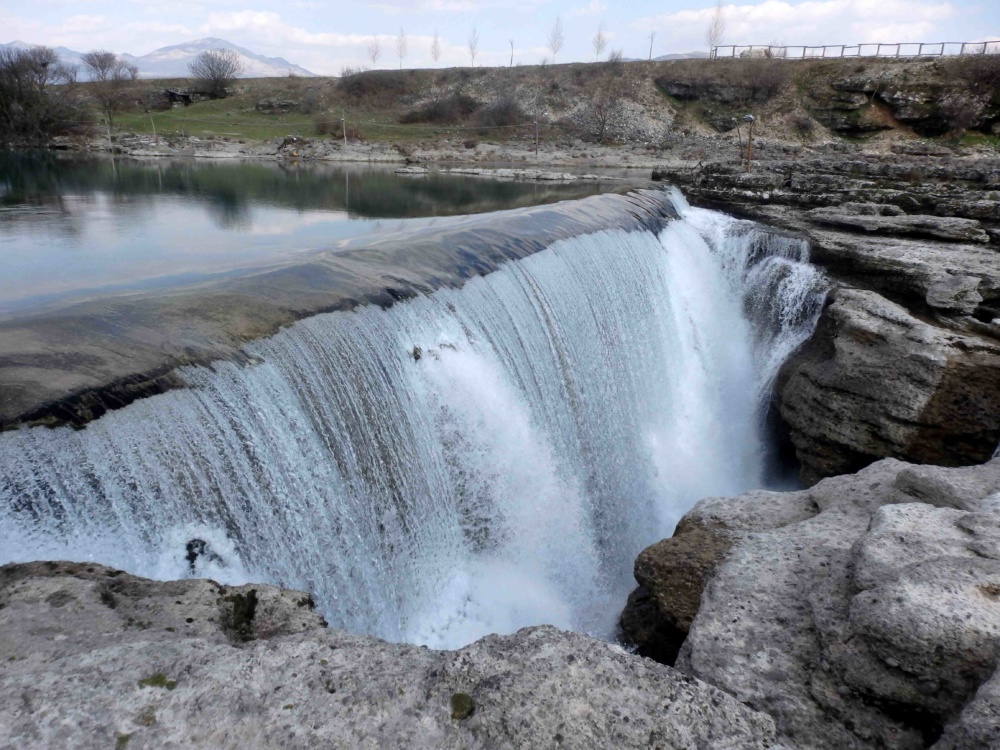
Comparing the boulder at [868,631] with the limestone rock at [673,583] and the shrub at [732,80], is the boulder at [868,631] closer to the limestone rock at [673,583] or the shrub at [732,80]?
the limestone rock at [673,583]

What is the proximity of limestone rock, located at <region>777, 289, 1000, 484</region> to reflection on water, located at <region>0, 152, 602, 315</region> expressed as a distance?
698 cm

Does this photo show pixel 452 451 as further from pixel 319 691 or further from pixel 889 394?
pixel 889 394

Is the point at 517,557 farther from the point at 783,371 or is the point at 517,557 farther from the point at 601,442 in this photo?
the point at 783,371

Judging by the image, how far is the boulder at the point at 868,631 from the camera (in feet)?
8.41

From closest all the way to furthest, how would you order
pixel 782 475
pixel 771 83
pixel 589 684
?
pixel 589 684, pixel 782 475, pixel 771 83

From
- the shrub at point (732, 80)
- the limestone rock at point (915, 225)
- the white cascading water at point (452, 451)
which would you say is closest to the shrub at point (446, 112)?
the shrub at point (732, 80)

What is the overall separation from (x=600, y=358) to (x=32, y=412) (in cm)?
628

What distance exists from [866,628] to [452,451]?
403 cm

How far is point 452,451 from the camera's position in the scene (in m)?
6.24

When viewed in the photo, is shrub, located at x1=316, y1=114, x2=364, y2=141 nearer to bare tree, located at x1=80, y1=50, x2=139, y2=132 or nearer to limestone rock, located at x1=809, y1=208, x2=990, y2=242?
bare tree, located at x1=80, y1=50, x2=139, y2=132

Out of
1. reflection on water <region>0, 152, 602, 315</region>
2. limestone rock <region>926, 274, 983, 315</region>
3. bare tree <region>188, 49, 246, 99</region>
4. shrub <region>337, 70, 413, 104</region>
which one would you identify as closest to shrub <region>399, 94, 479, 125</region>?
shrub <region>337, 70, 413, 104</region>

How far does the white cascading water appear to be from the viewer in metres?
3.97

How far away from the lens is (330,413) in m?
5.11

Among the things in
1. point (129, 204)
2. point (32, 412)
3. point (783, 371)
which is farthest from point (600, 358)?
point (129, 204)
